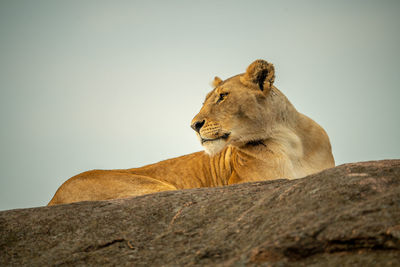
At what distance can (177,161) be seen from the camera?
33.0ft

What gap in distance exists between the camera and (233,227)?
389cm

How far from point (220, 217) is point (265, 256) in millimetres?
1145

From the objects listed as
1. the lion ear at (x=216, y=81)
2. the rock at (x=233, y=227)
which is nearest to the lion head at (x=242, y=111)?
the lion ear at (x=216, y=81)

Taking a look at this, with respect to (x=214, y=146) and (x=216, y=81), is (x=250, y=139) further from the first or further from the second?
(x=216, y=81)

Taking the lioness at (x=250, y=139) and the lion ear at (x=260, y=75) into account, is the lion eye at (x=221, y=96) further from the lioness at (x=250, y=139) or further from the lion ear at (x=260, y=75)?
the lion ear at (x=260, y=75)

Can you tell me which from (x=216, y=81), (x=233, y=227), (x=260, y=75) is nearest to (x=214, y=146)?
(x=260, y=75)

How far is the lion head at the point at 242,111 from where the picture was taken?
7.96 metres

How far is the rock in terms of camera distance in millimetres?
3061

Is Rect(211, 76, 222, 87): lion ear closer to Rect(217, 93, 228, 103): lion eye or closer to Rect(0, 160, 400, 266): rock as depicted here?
Rect(217, 93, 228, 103): lion eye

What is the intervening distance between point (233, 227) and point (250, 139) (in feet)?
14.9

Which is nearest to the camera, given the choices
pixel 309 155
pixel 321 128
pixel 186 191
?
pixel 186 191

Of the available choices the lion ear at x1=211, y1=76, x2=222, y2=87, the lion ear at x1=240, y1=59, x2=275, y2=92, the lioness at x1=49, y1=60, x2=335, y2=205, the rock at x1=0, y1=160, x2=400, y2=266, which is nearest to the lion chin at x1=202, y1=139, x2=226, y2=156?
the lioness at x1=49, y1=60, x2=335, y2=205

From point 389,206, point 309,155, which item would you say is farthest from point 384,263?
point 309,155

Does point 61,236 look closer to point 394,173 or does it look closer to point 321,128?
point 394,173
